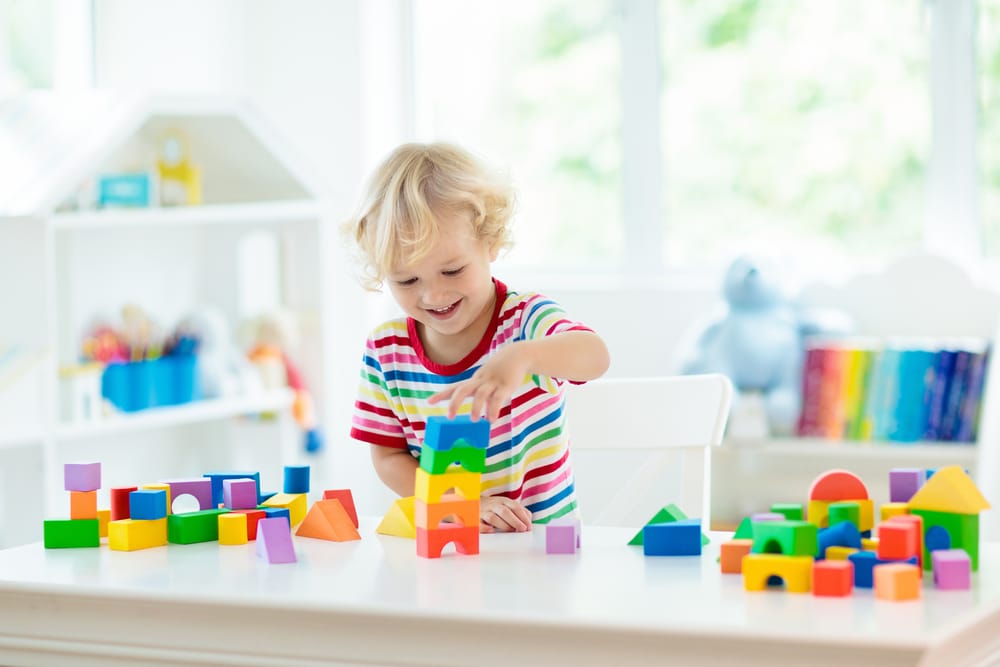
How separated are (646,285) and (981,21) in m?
1.10

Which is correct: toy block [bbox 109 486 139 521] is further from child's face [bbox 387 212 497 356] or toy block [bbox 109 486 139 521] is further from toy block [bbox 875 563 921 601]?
toy block [bbox 875 563 921 601]

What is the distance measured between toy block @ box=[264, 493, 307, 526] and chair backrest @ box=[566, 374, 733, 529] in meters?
0.41

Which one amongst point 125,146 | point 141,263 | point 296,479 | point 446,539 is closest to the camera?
point 446,539

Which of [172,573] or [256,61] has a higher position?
[256,61]

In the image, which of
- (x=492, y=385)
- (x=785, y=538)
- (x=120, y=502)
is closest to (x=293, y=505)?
(x=120, y=502)

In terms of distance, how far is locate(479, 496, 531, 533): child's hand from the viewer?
1.22 metres

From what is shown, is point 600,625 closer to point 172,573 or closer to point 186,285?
point 172,573

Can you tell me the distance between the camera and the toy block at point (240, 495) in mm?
1242

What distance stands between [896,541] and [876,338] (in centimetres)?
250

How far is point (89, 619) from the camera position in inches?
39.1

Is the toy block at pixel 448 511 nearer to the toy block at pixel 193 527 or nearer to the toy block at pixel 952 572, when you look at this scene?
the toy block at pixel 193 527

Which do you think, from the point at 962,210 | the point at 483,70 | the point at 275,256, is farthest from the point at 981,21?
the point at 275,256

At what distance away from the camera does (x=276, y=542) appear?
3.56 feet

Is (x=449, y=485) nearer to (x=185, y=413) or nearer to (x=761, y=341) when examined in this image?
(x=185, y=413)
